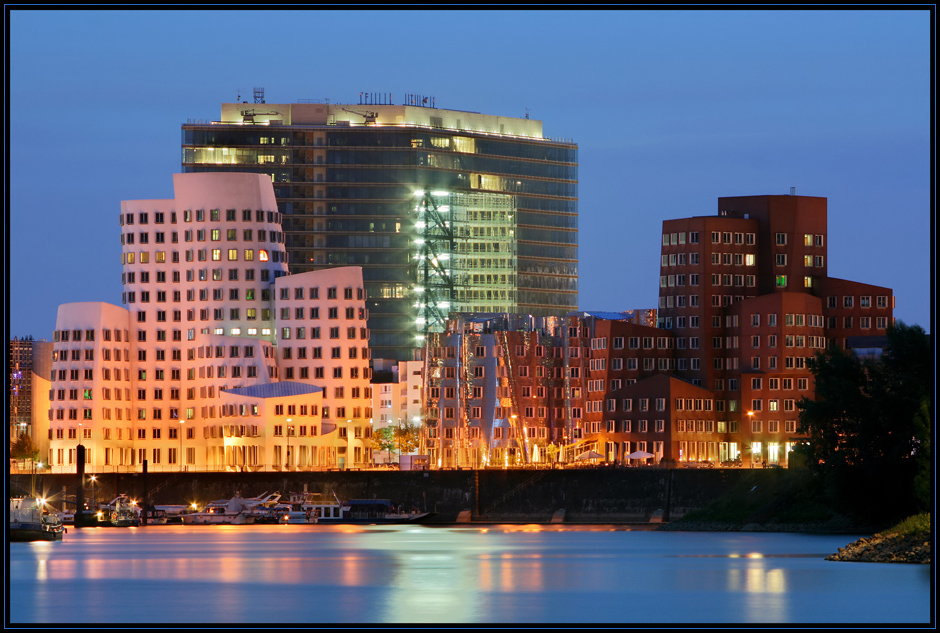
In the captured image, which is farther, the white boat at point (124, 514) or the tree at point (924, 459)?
the white boat at point (124, 514)

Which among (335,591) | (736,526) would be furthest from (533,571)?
(736,526)

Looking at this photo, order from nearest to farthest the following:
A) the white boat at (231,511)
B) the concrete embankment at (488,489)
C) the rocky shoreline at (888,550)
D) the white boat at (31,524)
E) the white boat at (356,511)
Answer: the rocky shoreline at (888,550)
the white boat at (31,524)
the concrete embankment at (488,489)
the white boat at (356,511)
the white boat at (231,511)

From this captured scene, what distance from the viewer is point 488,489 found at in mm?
173500

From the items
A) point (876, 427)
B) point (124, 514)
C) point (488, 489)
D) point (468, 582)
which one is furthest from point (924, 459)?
point (124, 514)

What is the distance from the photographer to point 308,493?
7283 inches

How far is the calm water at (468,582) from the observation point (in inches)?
2815

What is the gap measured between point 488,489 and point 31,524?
159 feet

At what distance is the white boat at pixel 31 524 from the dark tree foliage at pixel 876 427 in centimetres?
5986

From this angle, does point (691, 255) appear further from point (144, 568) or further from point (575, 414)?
point (144, 568)

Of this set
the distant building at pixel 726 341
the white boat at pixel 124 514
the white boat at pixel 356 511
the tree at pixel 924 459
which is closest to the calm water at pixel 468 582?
the tree at pixel 924 459

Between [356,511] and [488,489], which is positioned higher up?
[488,489]

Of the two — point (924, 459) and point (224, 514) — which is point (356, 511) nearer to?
point (224, 514)

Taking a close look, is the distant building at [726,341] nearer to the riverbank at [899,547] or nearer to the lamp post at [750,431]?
the lamp post at [750,431]

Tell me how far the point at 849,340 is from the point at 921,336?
64.8 m
